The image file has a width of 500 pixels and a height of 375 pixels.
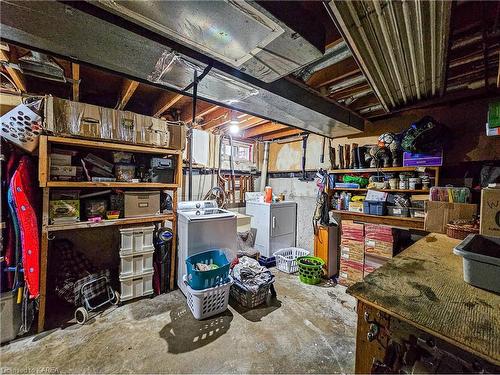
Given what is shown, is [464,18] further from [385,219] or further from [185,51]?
[385,219]

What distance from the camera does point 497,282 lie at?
879 mm

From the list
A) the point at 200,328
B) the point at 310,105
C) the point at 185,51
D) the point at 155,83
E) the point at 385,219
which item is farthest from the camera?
the point at 385,219

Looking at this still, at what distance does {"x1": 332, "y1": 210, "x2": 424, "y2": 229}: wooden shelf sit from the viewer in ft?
7.88

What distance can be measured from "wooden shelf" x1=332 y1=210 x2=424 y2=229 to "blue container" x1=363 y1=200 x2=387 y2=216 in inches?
2.1

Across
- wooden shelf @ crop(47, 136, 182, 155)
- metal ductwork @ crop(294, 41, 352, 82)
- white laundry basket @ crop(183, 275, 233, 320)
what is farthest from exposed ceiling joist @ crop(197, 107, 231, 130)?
white laundry basket @ crop(183, 275, 233, 320)

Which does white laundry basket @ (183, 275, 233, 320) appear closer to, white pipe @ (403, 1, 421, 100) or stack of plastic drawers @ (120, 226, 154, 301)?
stack of plastic drawers @ (120, 226, 154, 301)

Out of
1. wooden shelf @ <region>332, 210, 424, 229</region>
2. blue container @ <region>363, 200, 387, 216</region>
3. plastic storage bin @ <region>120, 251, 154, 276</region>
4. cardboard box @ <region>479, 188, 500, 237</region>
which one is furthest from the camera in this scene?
blue container @ <region>363, 200, 387, 216</region>

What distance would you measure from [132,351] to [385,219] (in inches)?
122

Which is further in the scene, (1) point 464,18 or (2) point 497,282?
(1) point 464,18

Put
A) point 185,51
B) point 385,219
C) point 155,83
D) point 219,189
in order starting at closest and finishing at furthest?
point 185,51, point 155,83, point 385,219, point 219,189

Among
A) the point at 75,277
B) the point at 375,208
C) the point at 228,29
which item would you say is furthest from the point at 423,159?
the point at 75,277

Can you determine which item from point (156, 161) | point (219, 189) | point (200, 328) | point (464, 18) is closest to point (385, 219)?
point (464, 18)

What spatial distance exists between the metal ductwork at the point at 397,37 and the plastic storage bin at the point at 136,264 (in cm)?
277

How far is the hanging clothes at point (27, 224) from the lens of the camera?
1.76 m
